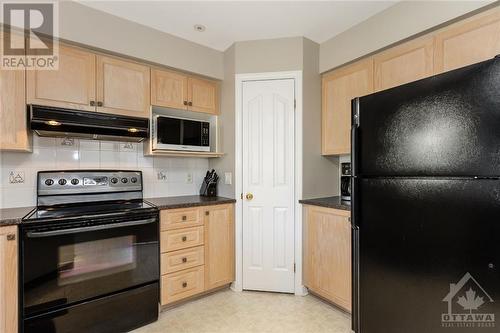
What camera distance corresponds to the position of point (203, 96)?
8.96 ft

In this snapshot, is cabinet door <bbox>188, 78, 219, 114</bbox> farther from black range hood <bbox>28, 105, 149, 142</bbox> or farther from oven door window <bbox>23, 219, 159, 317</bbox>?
oven door window <bbox>23, 219, 159, 317</bbox>

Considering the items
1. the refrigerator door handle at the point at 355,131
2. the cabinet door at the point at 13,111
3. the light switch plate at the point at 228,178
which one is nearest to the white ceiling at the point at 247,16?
the cabinet door at the point at 13,111

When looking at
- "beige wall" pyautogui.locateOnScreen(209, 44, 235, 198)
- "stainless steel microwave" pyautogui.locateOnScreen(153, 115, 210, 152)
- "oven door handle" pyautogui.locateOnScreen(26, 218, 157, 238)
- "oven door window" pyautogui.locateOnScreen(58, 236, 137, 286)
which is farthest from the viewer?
"beige wall" pyautogui.locateOnScreen(209, 44, 235, 198)

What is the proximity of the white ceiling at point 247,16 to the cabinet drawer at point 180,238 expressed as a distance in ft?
6.03

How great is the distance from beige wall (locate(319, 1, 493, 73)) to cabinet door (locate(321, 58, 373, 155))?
0.34 ft

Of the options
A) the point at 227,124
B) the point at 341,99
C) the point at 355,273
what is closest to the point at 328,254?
the point at 355,273

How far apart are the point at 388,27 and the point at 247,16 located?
1139 mm

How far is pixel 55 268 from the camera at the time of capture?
1672 mm

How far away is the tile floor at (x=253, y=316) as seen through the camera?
1.96 m

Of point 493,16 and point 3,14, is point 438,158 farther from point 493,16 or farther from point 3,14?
point 3,14

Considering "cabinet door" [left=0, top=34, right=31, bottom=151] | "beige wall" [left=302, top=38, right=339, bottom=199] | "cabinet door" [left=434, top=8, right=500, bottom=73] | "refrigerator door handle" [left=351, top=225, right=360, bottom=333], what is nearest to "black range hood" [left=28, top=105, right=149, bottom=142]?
"cabinet door" [left=0, top=34, right=31, bottom=151]

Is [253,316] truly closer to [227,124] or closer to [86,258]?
[86,258]

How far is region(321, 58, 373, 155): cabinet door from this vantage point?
2.25 metres

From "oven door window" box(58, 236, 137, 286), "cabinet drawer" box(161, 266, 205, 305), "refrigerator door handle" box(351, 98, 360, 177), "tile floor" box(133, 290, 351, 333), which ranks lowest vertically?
"tile floor" box(133, 290, 351, 333)
